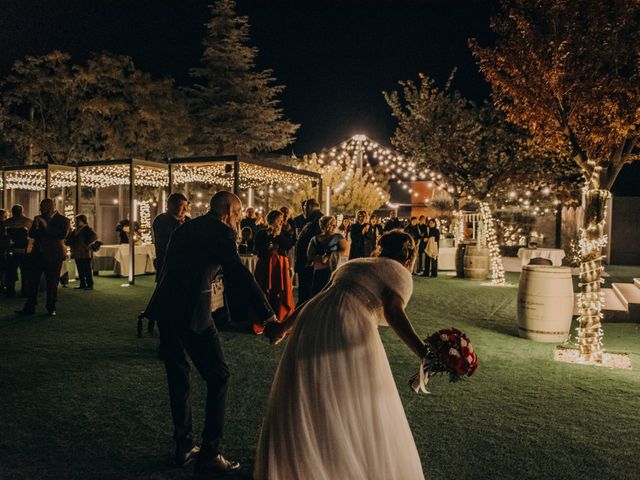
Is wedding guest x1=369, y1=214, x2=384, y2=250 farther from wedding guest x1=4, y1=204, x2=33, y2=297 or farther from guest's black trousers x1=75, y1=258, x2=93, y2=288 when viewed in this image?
wedding guest x1=4, y1=204, x2=33, y2=297

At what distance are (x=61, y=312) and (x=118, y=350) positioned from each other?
313 cm

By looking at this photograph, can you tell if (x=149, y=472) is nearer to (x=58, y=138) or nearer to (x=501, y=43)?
(x=501, y=43)

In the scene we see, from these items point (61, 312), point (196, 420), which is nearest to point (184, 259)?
point (196, 420)

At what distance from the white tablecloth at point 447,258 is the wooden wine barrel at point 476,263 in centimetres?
253

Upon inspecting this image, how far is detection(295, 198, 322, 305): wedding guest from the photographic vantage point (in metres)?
8.37

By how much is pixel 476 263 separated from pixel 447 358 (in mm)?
12604

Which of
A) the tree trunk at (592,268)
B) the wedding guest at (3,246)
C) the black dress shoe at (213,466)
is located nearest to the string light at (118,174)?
the wedding guest at (3,246)

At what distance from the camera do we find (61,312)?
30.5 ft

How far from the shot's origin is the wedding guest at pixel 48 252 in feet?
29.1

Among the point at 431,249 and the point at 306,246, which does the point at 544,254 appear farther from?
the point at 306,246

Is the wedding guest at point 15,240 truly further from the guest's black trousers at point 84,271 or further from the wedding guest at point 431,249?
the wedding guest at point 431,249

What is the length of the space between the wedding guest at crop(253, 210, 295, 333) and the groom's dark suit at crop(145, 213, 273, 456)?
171 inches

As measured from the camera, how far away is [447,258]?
1777 centimetres

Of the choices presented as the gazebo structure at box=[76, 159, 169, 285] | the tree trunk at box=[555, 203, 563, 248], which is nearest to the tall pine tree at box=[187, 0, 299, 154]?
the gazebo structure at box=[76, 159, 169, 285]
